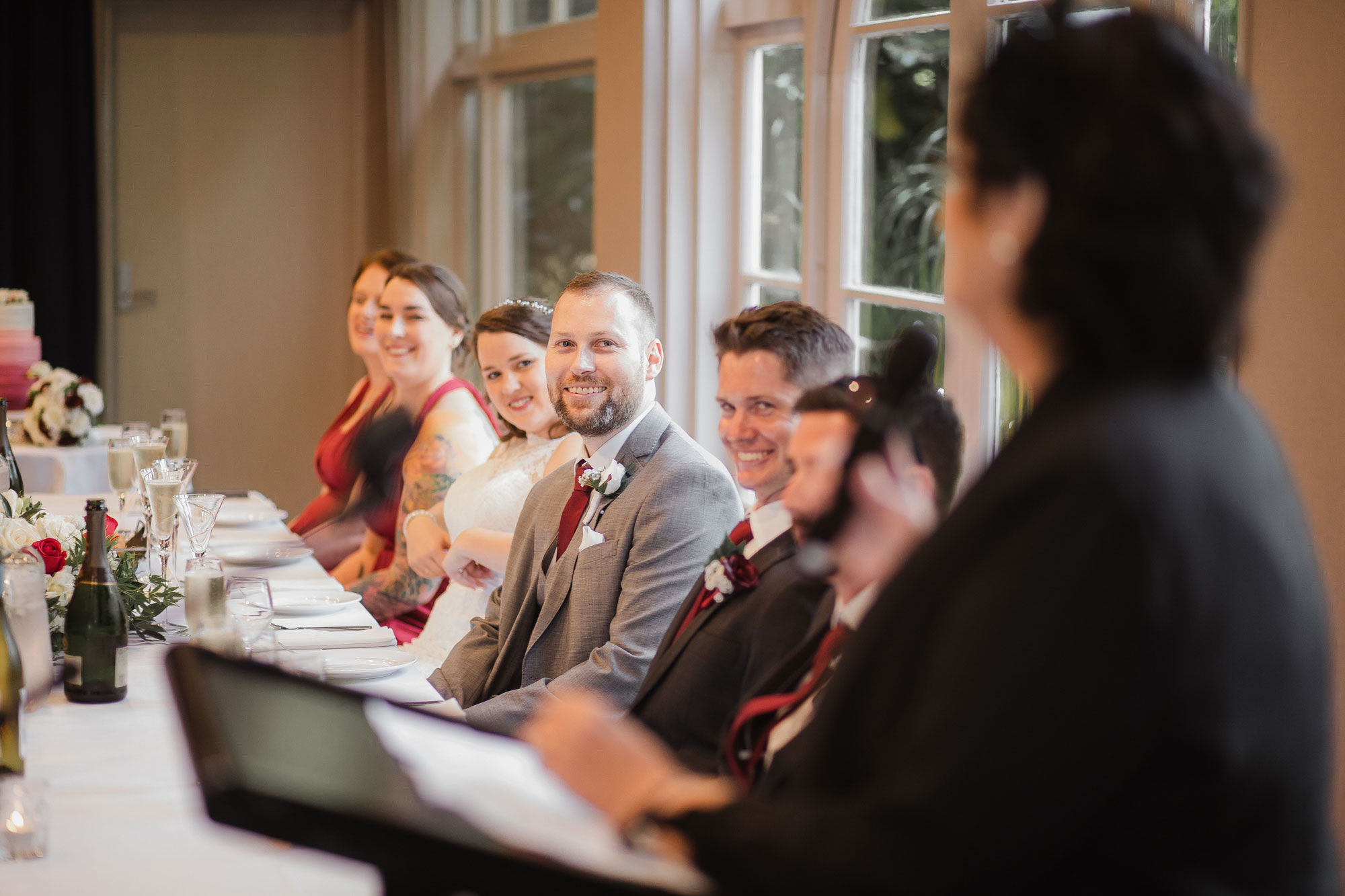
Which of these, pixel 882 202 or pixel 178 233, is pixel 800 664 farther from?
pixel 178 233

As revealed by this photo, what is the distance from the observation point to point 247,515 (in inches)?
141

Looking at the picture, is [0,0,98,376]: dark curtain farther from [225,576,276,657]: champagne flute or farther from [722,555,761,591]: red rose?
[722,555,761,591]: red rose

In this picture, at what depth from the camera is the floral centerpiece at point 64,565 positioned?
1.89 m

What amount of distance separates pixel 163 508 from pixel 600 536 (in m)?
0.91

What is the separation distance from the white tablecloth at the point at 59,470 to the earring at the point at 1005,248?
13.7 feet

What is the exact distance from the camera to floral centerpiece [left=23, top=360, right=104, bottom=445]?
14.5 ft

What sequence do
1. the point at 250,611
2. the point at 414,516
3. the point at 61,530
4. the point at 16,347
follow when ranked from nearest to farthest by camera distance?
the point at 250,611
the point at 61,530
the point at 414,516
the point at 16,347

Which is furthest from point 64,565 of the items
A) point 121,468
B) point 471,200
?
point 471,200

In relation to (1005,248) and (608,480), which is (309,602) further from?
(1005,248)

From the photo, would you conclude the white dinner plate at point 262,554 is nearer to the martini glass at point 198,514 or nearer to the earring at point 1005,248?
the martini glass at point 198,514

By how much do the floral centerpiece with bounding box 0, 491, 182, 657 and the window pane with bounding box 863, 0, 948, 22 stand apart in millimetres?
2087

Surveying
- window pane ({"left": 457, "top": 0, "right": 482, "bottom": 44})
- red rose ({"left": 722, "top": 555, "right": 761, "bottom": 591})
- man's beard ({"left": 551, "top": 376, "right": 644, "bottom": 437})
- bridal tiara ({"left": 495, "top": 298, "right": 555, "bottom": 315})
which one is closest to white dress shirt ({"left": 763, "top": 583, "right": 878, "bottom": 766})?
red rose ({"left": 722, "top": 555, "right": 761, "bottom": 591})

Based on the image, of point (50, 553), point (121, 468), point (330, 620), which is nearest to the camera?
point (50, 553)

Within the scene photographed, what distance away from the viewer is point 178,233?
6.38 metres
